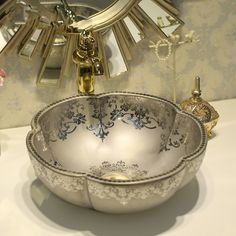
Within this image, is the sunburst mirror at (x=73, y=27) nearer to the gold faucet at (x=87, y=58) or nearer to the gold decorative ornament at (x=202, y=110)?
the gold faucet at (x=87, y=58)

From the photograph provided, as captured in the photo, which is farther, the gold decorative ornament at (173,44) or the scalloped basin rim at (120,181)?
the gold decorative ornament at (173,44)

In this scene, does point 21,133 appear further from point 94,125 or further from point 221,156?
point 221,156

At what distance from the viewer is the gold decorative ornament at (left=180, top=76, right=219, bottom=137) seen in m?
1.12

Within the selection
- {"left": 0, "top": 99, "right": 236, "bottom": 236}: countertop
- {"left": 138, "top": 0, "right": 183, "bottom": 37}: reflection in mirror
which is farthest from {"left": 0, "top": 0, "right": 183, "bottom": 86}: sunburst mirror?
{"left": 0, "top": 99, "right": 236, "bottom": 236}: countertop

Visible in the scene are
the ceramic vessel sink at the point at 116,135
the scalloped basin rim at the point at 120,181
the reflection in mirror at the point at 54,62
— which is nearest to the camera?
the scalloped basin rim at the point at 120,181

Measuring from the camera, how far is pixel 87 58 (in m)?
1.01

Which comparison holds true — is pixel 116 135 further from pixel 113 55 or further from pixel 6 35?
pixel 6 35

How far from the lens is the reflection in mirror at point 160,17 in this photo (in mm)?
1121

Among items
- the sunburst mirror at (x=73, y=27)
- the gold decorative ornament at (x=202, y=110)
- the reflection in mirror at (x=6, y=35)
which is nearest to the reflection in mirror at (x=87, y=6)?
the sunburst mirror at (x=73, y=27)

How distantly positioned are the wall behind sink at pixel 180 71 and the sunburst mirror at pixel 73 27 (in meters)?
0.03

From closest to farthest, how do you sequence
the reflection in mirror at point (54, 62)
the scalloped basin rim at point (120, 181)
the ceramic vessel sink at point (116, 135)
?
the scalloped basin rim at point (120, 181) < the ceramic vessel sink at point (116, 135) < the reflection in mirror at point (54, 62)

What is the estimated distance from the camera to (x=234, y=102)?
1.30m

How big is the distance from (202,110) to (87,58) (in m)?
0.32

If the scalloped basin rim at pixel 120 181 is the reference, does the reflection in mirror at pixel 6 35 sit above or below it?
above
